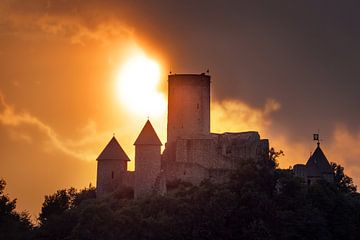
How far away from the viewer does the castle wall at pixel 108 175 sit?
78.1 meters

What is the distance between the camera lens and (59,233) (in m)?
73.4

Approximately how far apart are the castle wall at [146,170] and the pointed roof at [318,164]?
17309 millimetres

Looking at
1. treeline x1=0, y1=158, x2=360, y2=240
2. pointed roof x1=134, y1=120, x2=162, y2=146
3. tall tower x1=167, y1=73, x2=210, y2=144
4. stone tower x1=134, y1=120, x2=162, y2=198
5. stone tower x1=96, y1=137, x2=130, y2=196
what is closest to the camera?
treeline x1=0, y1=158, x2=360, y2=240

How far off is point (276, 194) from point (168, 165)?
8.45 meters

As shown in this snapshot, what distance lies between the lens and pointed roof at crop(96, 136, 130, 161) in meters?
78.9

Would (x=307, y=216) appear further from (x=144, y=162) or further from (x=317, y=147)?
(x=317, y=147)

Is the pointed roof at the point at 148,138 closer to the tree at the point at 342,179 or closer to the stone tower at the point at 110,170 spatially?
the stone tower at the point at 110,170

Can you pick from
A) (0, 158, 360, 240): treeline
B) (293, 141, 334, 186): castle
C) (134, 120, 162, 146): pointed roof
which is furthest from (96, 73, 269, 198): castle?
(293, 141, 334, 186): castle

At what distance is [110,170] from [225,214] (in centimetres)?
1087

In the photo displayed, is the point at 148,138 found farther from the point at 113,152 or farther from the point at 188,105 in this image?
the point at 188,105

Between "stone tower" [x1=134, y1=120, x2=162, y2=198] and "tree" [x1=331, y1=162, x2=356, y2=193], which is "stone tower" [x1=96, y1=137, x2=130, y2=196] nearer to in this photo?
"stone tower" [x1=134, y1=120, x2=162, y2=198]

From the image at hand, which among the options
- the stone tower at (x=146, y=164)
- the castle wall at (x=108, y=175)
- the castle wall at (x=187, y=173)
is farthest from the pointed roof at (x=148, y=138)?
the castle wall at (x=108, y=175)

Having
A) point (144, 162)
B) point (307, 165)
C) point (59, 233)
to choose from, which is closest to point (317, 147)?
point (307, 165)

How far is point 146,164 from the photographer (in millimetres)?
75000
